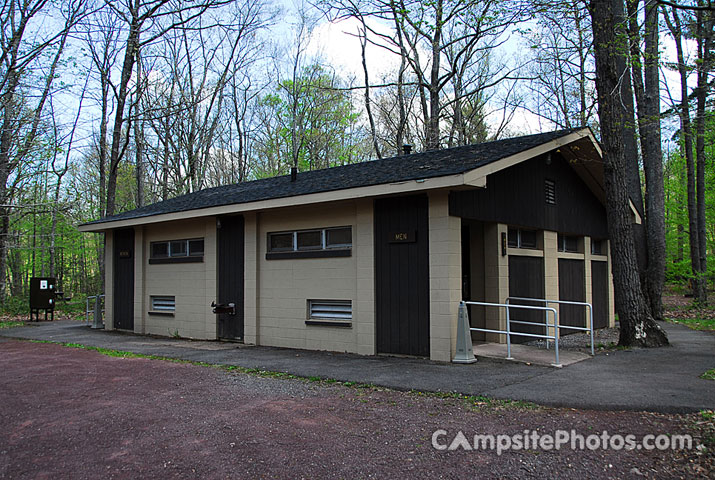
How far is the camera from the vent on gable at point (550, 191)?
37.7ft

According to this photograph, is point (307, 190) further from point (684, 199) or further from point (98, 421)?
point (684, 199)

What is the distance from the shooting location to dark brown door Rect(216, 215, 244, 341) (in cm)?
1163

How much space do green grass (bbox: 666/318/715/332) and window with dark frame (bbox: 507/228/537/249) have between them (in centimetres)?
537

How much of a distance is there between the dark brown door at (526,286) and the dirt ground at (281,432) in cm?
490

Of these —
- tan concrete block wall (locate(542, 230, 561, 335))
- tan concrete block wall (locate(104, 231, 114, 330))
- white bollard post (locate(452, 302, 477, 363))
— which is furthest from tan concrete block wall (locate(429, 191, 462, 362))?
tan concrete block wall (locate(104, 231, 114, 330))

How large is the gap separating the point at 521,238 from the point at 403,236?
3297 mm

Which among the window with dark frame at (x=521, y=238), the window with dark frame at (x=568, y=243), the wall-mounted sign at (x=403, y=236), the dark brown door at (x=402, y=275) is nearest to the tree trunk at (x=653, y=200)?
the window with dark frame at (x=568, y=243)

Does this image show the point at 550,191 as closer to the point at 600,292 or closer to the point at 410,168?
the point at 410,168

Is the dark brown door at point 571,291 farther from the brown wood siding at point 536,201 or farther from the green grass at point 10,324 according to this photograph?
the green grass at point 10,324

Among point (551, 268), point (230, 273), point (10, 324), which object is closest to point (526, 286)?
point (551, 268)

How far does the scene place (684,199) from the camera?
2489 cm

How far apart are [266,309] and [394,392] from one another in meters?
5.13

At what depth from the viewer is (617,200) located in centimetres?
979

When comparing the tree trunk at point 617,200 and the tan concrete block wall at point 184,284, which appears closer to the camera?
the tree trunk at point 617,200
